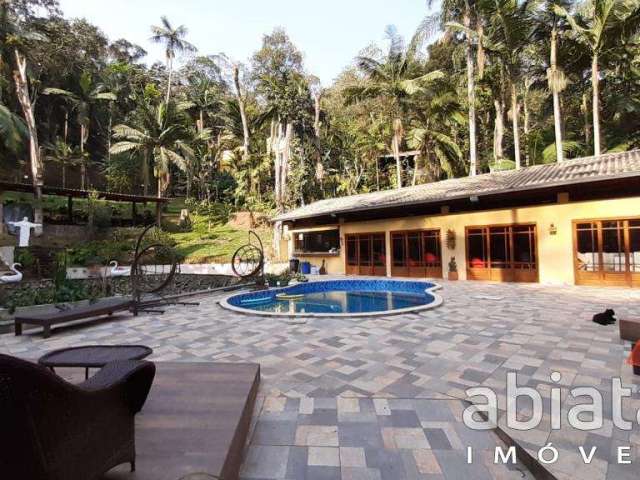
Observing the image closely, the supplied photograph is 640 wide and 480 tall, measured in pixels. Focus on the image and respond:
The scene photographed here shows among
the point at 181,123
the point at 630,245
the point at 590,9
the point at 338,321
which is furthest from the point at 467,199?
the point at 181,123

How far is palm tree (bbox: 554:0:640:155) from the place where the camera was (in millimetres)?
12695

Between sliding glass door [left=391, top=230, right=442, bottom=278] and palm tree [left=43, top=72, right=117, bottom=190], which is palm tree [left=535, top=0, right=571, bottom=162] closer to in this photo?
sliding glass door [left=391, top=230, right=442, bottom=278]

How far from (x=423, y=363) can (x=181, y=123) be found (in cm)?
2703

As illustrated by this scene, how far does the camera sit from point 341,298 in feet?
37.6

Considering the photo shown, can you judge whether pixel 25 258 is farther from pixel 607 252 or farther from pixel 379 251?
pixel 607 252

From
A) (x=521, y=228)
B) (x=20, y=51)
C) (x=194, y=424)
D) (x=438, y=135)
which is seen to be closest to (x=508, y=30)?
(x=438, y=135)

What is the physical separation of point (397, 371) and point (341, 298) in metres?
7.54

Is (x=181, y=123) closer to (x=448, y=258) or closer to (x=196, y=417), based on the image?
(x=448, y=258)

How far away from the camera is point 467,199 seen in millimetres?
12172

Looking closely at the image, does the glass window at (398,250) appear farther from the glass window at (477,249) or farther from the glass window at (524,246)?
the glass window at (524,246)

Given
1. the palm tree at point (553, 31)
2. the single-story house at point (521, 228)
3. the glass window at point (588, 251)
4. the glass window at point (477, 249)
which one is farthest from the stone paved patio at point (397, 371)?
the palm tree at point (553, 31)

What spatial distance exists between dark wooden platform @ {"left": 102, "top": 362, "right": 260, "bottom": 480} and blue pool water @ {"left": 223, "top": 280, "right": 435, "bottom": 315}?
5.46 m

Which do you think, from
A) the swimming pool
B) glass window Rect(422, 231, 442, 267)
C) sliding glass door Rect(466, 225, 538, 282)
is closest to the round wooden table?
the swimming pool

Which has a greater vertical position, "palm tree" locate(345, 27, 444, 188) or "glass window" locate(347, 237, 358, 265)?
"palm tree" locate(345, 27, 444, 188)
